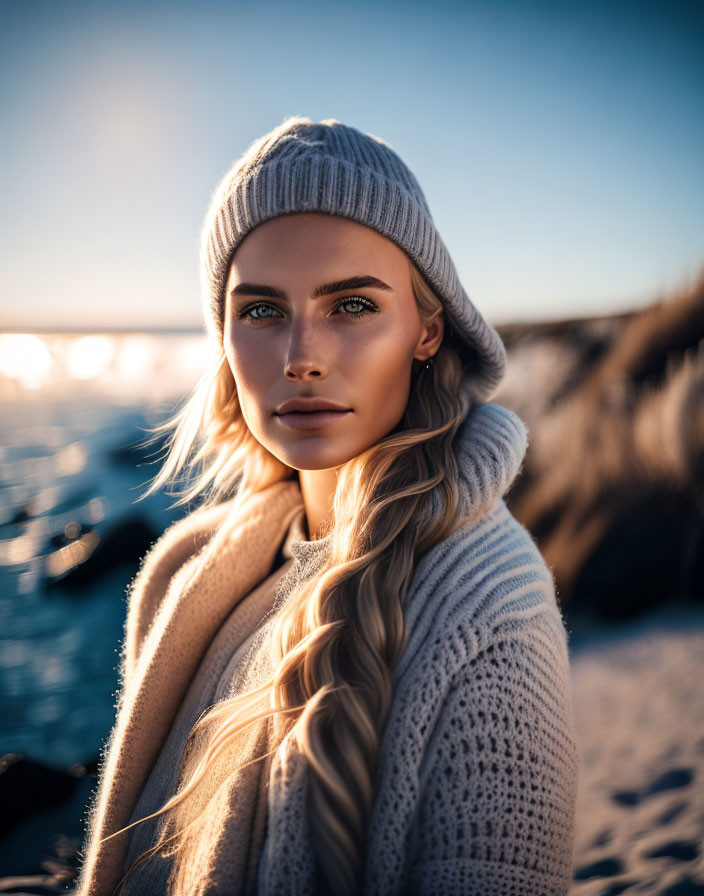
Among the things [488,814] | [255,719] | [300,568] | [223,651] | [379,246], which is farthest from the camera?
[223,651]

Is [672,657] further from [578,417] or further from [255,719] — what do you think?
[255,719]

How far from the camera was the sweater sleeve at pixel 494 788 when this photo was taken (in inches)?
37.7

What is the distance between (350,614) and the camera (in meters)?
1.14

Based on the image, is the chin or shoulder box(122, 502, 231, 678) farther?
shoulder box(122, 502, 231, 678)

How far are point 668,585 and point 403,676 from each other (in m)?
3.37

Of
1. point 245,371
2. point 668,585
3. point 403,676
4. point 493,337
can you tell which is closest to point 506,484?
point 403,676

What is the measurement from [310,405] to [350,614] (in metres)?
0.50

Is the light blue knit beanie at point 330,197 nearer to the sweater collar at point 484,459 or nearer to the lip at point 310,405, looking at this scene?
the sweater collar at point 484,459

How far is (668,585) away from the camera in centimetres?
367

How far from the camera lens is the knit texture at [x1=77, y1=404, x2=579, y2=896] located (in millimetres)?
958

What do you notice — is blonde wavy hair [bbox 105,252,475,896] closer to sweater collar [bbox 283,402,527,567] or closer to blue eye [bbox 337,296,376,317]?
sweater collar [bbox 283,402,527,567]

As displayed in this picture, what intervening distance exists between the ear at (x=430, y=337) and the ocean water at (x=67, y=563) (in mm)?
1483

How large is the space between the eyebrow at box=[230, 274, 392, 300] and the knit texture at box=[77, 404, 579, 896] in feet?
1.68

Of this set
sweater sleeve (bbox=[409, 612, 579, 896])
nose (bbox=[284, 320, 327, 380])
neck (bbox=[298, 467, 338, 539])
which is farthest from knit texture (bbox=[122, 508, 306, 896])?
nose (bbox=[284, 320, 327, 380])
